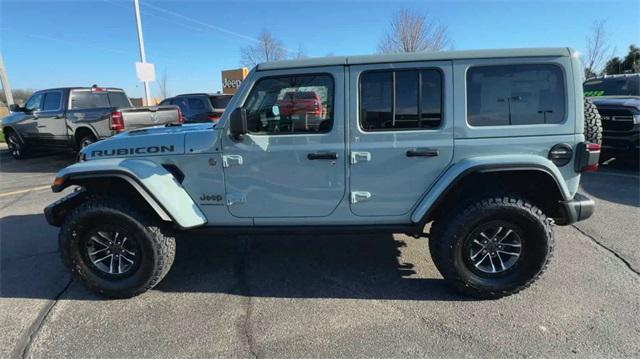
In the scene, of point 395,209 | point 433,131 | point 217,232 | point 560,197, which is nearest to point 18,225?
point 217,232

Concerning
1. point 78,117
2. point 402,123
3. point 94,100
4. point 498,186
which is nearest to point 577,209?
point 498,186

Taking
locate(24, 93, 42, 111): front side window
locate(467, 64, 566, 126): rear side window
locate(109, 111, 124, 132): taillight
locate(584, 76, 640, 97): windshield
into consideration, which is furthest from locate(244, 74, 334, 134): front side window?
locate(24, 93, 42, 111): front side window

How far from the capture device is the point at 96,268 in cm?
333

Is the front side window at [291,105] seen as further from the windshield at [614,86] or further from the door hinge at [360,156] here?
the windshield at [614,86]

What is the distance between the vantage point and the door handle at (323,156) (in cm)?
308

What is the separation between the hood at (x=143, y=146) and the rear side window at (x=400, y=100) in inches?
50.2

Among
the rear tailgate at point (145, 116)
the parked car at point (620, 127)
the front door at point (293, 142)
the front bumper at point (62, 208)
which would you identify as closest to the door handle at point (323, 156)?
the front door at point (293, 142)

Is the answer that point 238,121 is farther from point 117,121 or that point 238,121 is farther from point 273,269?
point 117,121

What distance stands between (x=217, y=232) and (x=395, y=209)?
1.50m

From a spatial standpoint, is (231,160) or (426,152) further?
(231,160)

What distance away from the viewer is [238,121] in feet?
9.74

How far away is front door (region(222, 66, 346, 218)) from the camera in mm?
3092

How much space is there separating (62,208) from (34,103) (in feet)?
28.0

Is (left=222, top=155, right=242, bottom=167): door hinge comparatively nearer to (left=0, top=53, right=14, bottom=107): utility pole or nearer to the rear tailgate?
the rear tailgate
